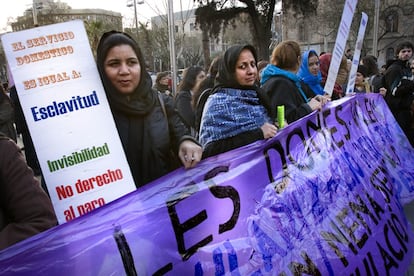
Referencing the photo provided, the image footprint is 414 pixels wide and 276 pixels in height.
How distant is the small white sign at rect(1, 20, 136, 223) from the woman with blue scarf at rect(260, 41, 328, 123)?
5.22 ft

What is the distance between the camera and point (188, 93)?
5184 millimetres

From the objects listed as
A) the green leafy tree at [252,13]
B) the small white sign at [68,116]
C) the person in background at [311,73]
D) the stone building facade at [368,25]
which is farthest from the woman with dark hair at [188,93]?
the stone building facade at [368,25]

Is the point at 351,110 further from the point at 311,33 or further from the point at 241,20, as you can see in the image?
the point at 311,33

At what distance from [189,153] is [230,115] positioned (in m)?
0.76

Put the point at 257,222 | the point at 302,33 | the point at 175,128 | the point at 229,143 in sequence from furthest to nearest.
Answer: the point at 302,33 → the point at 229,143 → the point at 175,128 → the point at 257,222

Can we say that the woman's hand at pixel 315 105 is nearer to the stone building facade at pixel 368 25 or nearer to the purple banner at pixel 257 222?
the purple banner at pixel 257 222

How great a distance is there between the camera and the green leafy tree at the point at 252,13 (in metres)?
25.7

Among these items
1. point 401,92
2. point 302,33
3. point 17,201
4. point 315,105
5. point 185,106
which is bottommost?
Result: point 302,33

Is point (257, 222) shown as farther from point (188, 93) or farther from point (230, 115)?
point (188, 93)

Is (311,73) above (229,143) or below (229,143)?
above

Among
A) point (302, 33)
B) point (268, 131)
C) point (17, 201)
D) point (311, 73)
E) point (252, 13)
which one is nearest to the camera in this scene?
point (17, 201)

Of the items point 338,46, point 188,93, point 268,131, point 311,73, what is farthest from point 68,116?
point 188,93

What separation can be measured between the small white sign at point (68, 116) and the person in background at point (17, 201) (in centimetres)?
14

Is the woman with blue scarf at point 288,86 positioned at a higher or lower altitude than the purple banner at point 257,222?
higher
